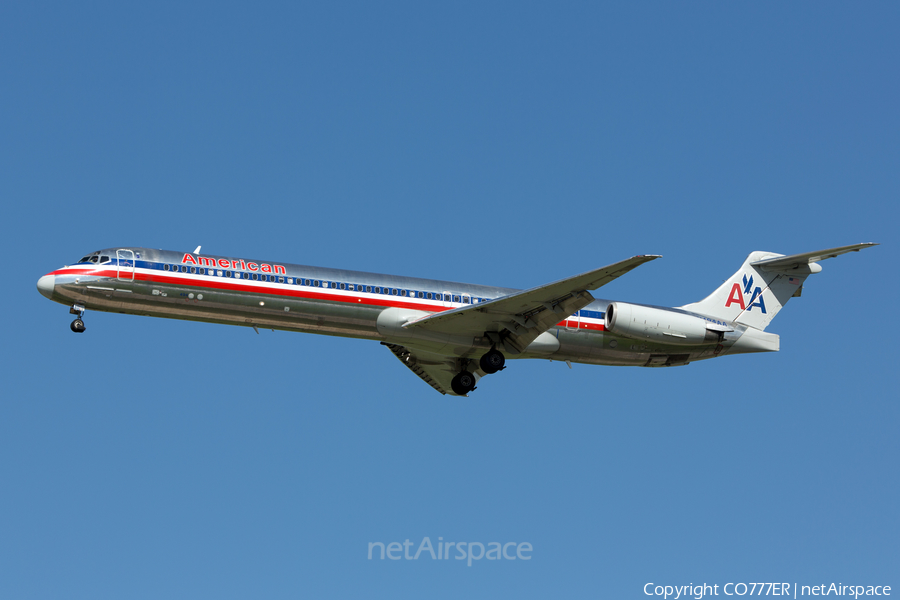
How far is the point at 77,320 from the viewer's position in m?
24.1

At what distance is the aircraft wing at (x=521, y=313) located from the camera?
2462 centimetres

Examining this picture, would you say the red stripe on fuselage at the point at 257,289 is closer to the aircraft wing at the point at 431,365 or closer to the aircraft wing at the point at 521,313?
the aircraft wing at the point at 521,313

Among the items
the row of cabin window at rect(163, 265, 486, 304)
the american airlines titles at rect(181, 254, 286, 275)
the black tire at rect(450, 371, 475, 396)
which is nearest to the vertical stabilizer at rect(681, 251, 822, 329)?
the black tire at rect(450, 371, 475, 396)

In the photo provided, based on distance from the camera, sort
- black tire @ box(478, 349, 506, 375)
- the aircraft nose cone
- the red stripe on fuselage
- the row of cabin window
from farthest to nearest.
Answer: black tire @ box(478, 349, 506, 375)
the row of cabin window
the red stripe on fuselage
the aircraft nose cone

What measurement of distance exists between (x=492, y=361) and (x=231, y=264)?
7.68m

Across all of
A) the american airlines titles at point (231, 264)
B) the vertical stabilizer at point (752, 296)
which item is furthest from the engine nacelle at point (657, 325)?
the american airlines titles at point (231, 264)

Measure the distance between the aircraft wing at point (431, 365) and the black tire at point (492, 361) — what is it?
78.1 inches

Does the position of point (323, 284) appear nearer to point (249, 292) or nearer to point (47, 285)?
point (249, 292)

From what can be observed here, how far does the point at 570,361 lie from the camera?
1117 inches

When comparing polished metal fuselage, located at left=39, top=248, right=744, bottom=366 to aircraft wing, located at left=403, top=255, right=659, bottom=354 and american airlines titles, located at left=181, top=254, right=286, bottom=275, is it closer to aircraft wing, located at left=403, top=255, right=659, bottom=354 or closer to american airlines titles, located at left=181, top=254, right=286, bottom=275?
american airlines titles, located at left=181, top=254, right=286, bottom=275

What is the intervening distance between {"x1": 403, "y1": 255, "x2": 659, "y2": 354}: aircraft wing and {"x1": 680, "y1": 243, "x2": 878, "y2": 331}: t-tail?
6349 mm

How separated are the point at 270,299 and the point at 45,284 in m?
5.49

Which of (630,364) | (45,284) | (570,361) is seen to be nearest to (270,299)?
(45,284)

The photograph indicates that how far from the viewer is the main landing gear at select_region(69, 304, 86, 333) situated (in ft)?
78.7
